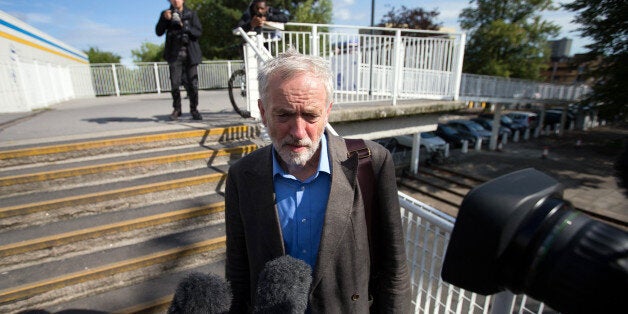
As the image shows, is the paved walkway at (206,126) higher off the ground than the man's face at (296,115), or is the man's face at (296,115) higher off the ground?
the man's face at (296,115)

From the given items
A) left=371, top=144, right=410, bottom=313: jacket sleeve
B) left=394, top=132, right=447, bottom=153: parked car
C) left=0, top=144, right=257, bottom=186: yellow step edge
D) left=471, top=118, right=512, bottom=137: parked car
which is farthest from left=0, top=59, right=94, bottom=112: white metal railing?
left=471, top=118, right=512, bottom=137: parked car

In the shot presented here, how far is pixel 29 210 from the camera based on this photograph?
125 inches

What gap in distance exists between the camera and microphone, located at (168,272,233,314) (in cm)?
91

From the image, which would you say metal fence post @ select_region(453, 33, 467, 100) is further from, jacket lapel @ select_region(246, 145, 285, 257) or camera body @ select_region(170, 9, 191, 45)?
jacket lapel @ select_region(246, 145, 285, 257)

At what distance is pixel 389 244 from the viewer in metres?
1.46

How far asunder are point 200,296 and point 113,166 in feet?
11.9

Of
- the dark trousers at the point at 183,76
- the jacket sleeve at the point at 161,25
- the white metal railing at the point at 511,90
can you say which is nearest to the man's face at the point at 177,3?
the jacket sleeve at the point at 161,25

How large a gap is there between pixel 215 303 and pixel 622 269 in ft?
3.13

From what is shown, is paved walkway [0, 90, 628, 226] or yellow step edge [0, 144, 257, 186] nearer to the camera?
yellow step edge [0, 144, 257, 186]

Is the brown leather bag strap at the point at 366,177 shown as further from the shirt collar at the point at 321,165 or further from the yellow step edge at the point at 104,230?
the yellow step edge at the point at 104,230

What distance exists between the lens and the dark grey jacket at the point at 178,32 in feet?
16.2

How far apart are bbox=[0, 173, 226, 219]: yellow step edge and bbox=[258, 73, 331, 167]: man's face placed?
9.28 feet

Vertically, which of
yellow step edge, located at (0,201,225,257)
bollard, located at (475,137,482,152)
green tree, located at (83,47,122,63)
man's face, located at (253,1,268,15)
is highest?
green tree, located at (83,47,122,63)

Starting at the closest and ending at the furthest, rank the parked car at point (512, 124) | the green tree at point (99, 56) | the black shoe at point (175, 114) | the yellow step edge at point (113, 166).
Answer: the yellow step edge at point (113, 166) < the black shoe at point (175, 114) < the parked car at point (512, 124) < the green tree at point (99, 56)
